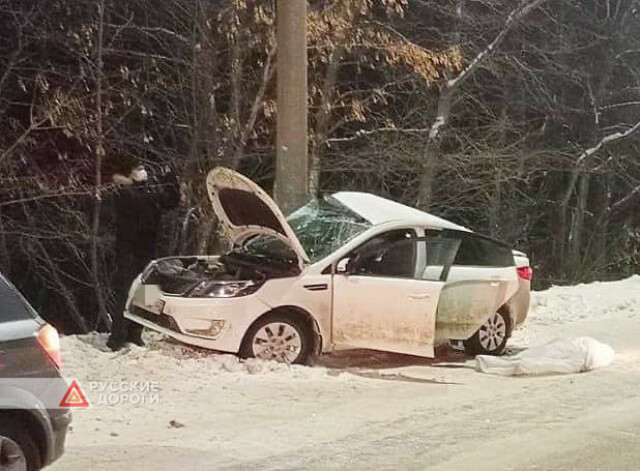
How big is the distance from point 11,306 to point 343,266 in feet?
15.3

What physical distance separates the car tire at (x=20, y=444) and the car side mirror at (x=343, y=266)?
4615 mm

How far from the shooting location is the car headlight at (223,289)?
8.84 m

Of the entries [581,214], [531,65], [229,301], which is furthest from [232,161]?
[581,214]

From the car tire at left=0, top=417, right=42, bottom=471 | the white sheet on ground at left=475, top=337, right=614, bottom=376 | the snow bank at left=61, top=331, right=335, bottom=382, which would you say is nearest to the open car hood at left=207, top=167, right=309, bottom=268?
the snow bank at left=61, top=331, right=335, bottom=382

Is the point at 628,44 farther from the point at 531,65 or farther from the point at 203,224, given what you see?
the point at 203,224

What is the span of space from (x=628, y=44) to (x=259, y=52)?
502 inches

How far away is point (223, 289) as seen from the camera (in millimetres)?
8906

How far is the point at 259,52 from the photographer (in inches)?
558

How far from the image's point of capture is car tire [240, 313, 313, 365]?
894cm

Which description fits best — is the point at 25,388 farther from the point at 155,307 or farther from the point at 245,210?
the point at 245,210

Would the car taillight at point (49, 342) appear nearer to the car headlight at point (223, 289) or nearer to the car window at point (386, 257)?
the car headlight at point (223, 289)

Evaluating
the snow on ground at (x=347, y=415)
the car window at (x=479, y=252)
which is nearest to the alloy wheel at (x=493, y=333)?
the snow on ground at (x=347, y=415)
